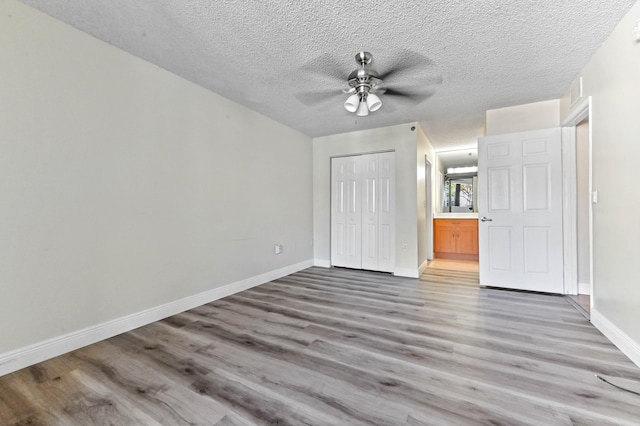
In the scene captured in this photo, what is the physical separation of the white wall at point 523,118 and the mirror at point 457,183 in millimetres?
2737

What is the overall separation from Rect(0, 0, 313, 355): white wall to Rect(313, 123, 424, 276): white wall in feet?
6.34

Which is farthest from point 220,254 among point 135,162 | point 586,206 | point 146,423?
point 586,206

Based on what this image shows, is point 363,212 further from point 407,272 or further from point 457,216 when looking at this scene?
point 457,216

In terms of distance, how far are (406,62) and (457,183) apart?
17.1ft

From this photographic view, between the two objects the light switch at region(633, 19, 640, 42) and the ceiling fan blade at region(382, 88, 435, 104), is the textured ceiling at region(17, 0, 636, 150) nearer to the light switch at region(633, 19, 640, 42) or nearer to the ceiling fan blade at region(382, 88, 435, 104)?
the ceiling fan blade at region(382, 88, 435, 104)

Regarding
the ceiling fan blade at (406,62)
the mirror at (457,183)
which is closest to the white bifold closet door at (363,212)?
the ceiling fan blade at (406,62)

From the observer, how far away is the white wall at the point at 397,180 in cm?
431

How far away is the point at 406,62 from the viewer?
2531mm

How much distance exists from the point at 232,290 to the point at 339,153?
3.04 meters

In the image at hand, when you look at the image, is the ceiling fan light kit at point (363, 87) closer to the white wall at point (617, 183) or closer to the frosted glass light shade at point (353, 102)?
the frosted glass light shade at point (353, 102)

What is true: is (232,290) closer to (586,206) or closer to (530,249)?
(530,249)

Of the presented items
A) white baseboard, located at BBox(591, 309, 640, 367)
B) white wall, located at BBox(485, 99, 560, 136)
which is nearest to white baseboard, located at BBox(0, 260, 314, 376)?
white baseboard, located at BBox(591, 309, 640, 367)

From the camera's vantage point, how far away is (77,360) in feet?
6.31

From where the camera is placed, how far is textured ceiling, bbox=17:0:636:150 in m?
1.88
